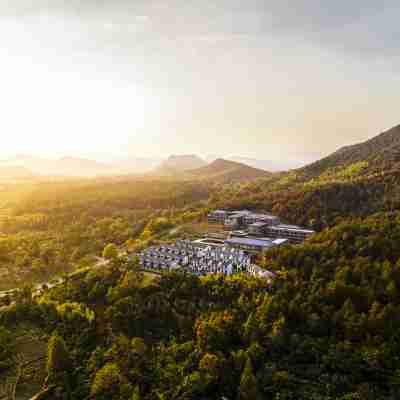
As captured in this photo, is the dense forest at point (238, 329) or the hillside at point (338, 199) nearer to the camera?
the dense forest at point (238, 329)

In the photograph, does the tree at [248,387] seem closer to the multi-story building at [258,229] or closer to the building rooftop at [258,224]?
the multi-story building at [258,229]

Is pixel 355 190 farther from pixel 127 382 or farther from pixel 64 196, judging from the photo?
pixel 64 196

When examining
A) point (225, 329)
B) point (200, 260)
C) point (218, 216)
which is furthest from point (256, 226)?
point (225, 329)

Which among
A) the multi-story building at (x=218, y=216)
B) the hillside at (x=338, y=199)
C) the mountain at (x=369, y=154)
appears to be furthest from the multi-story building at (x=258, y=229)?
the mountain at (x=369, y=154)

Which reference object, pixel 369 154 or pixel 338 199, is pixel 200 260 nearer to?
pixel 338 199

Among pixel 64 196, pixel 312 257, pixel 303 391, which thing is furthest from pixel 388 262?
pixel 64 196

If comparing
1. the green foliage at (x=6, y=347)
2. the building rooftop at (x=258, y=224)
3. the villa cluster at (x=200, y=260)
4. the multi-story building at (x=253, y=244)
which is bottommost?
the green foliage at (x=6, y=347)

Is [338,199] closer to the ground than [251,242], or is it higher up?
higher up

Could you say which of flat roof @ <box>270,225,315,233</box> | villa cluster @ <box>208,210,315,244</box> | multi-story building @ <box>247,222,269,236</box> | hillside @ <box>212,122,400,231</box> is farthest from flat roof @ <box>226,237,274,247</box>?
hillside @ <box>212,122,400,231</box>
